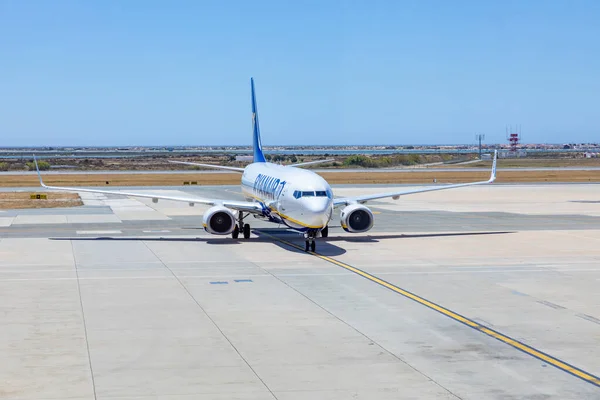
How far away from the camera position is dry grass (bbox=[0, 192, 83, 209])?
6988cm

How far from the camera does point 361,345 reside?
2058cm

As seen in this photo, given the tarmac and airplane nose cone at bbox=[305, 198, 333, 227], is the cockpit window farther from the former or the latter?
the tarmac

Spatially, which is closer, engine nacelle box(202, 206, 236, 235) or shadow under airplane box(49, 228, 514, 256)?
shadow under airplane box(49, 228, 514, 256)

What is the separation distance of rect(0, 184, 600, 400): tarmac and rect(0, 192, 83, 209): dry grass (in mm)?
21655

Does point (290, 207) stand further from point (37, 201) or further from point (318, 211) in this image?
point (37, 201)

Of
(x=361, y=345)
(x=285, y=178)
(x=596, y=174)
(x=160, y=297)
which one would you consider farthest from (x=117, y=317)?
(x=596, y=174)

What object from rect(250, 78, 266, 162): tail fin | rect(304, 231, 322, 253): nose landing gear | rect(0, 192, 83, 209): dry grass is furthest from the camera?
rect(0, 192, 83, 209): dry grass

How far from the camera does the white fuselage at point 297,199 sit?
38.0m

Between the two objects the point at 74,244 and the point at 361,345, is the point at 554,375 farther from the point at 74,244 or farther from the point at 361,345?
the point at 74,244

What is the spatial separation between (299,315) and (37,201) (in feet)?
183

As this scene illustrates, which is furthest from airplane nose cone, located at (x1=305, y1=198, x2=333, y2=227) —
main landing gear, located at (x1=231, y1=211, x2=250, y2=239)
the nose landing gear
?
main landing gear, located at (x1=231, y1=211, x2=250, y2=239)

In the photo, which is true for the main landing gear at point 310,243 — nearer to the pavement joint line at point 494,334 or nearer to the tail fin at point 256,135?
the pavement joint line at point 494,334

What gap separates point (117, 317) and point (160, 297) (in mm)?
3509

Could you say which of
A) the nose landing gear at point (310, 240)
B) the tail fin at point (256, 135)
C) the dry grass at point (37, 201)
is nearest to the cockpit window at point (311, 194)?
the nose landing gear at point (310, 240)
